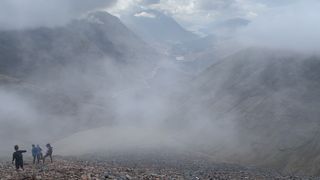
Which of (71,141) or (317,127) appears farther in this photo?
(71,141)

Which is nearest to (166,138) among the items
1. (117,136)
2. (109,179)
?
(117,136)

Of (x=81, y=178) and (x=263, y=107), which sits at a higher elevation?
(x=263, y=107)

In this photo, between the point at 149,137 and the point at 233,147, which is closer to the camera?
the point at 233,147

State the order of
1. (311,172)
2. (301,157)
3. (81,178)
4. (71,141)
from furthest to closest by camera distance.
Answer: (71,141) < (301,157) < (311,172) < (81,178)

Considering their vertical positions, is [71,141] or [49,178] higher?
[71,141]

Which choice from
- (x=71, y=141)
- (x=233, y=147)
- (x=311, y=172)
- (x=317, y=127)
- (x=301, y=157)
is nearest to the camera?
(x=311, y=172)

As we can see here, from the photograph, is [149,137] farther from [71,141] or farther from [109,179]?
[109,179]

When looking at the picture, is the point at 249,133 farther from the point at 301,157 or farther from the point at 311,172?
the point at 311,172

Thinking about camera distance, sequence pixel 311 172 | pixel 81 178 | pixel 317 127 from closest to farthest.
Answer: pixel 81 178
pixel 311 172
pixel 317 127

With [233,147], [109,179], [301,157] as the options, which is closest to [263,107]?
[233,147]
